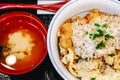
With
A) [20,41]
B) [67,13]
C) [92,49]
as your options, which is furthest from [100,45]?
[20,41]

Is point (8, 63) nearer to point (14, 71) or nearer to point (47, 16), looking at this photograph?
point (14, 71)

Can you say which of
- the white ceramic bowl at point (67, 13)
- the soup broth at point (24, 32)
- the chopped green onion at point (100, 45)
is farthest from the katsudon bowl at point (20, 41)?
the chopped green onion at point (100, 45)

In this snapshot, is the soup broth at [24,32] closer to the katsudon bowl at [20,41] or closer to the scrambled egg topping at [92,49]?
the katsudon bowl at [20,41]

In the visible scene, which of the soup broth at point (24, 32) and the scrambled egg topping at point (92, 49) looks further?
the soup broth at point (24, 32)

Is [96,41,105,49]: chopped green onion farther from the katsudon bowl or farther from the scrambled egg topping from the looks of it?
the katsudon bowl

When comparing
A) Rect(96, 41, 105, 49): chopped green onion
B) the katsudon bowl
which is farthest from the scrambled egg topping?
the katsudon bowl

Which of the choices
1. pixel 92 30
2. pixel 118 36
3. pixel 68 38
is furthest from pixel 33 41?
pixel 118 36
